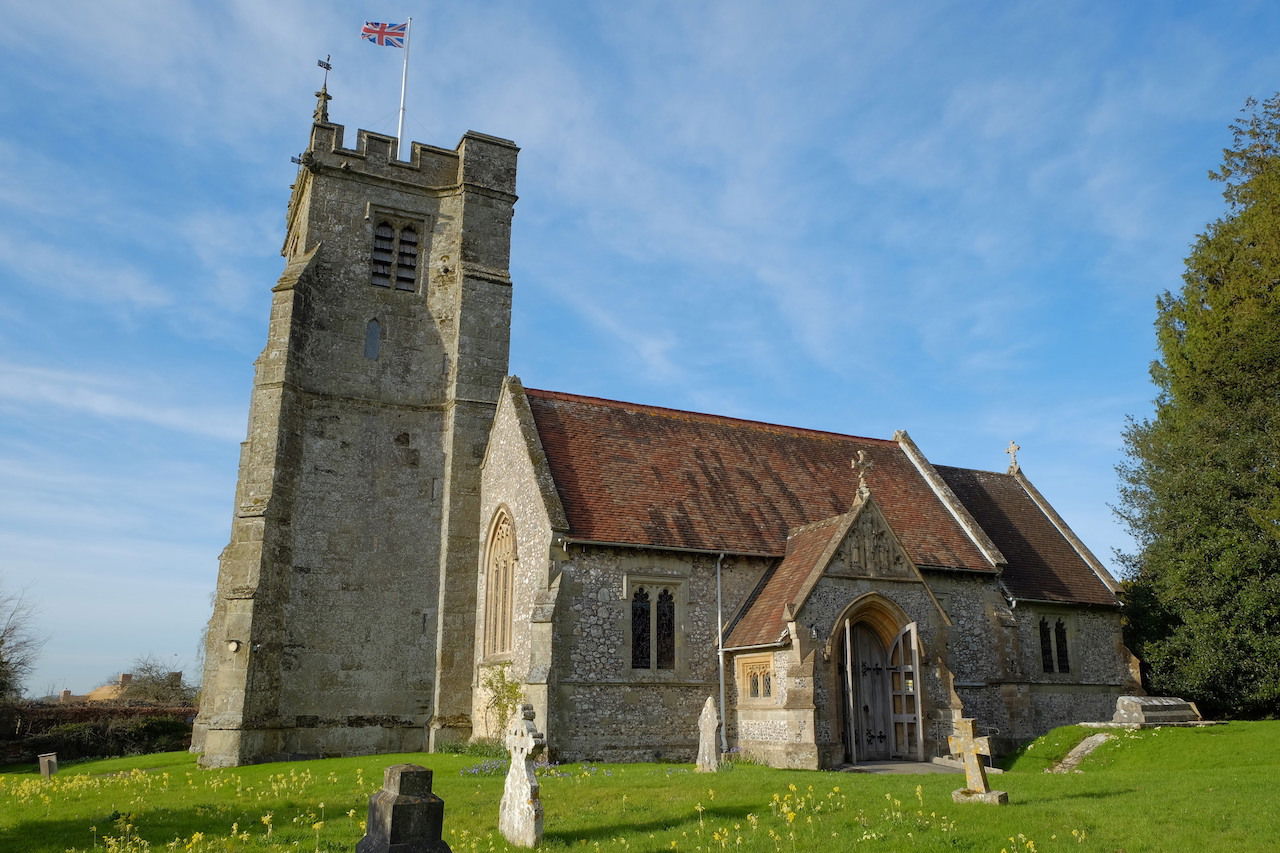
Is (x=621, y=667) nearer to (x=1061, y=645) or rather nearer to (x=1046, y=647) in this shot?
(x=1046, y=647)

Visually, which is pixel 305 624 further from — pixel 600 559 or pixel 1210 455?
pixel 1210 455

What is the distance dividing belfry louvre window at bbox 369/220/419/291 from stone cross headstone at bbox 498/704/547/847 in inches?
702

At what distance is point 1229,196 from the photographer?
31625 millimetres

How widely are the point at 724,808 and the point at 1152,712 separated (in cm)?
1386

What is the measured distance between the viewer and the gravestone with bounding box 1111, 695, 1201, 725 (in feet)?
70.2

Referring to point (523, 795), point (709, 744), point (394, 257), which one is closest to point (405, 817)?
point (523, 795)

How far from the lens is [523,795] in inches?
458

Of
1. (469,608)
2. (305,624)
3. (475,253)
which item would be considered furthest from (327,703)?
(475,253)

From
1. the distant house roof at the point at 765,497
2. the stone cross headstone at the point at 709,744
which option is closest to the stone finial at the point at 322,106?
the distant house roof at the point at 765,497

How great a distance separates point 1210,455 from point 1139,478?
293 cm

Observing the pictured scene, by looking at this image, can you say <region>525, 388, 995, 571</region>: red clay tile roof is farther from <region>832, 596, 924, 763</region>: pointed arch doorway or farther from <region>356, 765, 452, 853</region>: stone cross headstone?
<region>356, 765, 452, 853</region>: stone cross headstone

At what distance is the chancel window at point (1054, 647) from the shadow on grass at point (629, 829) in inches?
653

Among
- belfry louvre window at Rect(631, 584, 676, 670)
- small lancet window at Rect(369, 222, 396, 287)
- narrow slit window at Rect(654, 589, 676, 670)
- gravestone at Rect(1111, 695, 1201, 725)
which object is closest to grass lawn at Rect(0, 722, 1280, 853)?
gravestone at Rect(1111, 695, 1201, 725)

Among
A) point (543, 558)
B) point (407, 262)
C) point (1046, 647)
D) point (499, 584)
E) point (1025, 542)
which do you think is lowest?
point (1046, 647)
